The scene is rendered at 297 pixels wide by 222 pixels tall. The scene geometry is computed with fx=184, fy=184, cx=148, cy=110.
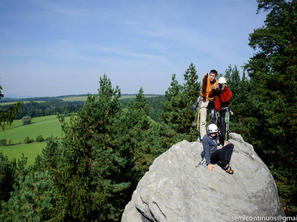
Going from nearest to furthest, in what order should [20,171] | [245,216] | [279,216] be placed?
[245,216], [279,216], [20,171]

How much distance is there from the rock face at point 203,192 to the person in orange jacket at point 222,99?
115cm

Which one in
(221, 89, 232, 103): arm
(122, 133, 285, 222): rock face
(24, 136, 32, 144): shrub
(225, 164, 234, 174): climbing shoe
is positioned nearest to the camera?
(122, 133, 285, 222): rock face

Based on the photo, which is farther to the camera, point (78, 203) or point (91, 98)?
point (91, 98)

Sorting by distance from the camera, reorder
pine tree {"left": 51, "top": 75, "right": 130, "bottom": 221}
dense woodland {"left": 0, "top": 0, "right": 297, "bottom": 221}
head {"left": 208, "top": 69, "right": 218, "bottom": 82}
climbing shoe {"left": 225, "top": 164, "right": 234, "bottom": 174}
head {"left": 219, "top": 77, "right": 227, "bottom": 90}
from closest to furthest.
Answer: climbing shoe {"left": 225, "top": 164, "right": 234, "bottom": 174}, head {"left": 219, "top": 77, "right": 227, "bottom": 90}, head {"left": 208, "top": 69, "right": 218, "bottom": 82}, dense woodland {"left": 0, "top": 0, "right": 297, "bottom": 221}, pine tree {"left": 51, "top": 75, "right": 130, "bottom": 221}

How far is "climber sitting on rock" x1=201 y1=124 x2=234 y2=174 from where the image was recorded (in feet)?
20.9

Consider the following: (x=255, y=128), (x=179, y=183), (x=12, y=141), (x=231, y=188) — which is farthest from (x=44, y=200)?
(x=12, y=141)

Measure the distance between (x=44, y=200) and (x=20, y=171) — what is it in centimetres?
695

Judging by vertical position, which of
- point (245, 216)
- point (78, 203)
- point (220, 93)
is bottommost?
point (78, 203)

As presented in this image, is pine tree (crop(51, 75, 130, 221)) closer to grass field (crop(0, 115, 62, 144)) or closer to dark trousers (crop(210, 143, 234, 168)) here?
dark trousers (crop(210, 143, 234, 168))

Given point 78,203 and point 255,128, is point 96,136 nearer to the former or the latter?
point 78,203

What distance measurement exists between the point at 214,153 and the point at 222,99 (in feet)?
7.34

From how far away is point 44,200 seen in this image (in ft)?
32.1

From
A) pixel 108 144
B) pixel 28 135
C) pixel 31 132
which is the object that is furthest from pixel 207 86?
pixel 31 132

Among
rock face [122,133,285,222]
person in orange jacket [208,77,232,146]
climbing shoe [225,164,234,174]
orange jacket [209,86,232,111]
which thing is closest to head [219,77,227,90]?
person in orange jacket [208,77,232,146]
